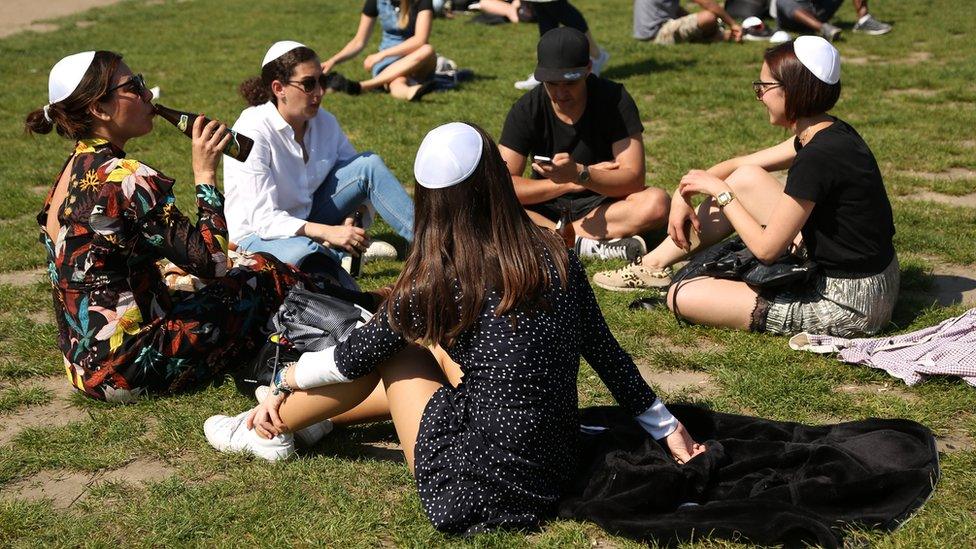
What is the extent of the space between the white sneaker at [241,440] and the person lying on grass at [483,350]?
542mm

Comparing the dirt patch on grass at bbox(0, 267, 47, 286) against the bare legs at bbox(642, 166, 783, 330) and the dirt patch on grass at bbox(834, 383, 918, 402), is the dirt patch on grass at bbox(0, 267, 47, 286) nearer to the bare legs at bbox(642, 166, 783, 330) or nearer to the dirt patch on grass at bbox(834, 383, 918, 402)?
the bare legs at bbox(642, 166, 783, 330)

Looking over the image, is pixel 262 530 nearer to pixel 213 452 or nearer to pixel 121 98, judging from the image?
pixel 213 452

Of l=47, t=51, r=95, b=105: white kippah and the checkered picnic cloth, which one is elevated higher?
l=47, t=51, r=95, b=105: white kippah

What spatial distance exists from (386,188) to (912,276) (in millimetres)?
3024

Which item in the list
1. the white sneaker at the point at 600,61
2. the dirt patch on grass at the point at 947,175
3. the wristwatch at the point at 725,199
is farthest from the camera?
the white sneaker at the point at 600,61

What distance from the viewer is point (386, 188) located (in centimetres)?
608

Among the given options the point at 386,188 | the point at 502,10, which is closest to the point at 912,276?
the point at 386,188

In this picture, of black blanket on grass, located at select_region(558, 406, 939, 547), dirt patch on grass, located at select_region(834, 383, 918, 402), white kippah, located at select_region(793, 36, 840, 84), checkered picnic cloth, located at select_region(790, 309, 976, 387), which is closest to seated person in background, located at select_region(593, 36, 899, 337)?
white kippah, located at select_region(793, 36, 840, 84)

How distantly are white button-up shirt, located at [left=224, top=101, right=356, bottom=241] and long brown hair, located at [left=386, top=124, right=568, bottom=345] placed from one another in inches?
95.0

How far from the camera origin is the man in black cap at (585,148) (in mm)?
5809

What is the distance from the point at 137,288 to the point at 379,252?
2189 millimetres

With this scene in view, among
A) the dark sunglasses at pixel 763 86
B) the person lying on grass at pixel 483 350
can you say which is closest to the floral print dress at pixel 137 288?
the person lying on grass at pixel 483 350

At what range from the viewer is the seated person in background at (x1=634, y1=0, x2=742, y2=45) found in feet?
41.1

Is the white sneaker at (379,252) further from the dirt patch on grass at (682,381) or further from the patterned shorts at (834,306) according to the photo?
the patterned shorts at (834,306)
